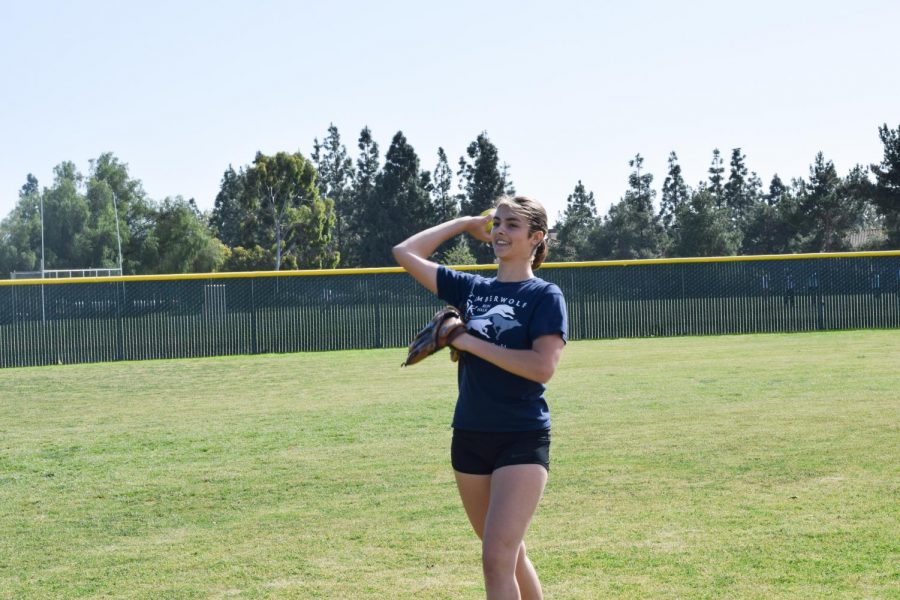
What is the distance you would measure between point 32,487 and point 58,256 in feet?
296

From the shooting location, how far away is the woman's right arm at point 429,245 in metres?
4.70

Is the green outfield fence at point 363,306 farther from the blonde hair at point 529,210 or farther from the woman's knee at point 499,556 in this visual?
the woman's knee at point 499,556

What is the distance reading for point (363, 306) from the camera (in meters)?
26.2

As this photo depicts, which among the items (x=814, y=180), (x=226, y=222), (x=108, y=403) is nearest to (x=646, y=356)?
(x=108, y=403)

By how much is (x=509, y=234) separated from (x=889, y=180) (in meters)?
56.8

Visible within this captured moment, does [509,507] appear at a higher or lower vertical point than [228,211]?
lower

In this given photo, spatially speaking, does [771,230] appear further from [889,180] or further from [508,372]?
[508,372]

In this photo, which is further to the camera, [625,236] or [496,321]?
[625,236]

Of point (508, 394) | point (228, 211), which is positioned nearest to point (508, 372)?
point (508, 394)

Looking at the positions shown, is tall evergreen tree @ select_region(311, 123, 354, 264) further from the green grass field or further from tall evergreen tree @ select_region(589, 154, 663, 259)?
the green grass field

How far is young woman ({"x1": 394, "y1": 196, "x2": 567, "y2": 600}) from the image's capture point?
13.8ft

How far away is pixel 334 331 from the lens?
2608 centimetres

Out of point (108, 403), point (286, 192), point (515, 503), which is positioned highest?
point (286, 192)

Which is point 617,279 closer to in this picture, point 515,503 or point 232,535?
point 232,535
